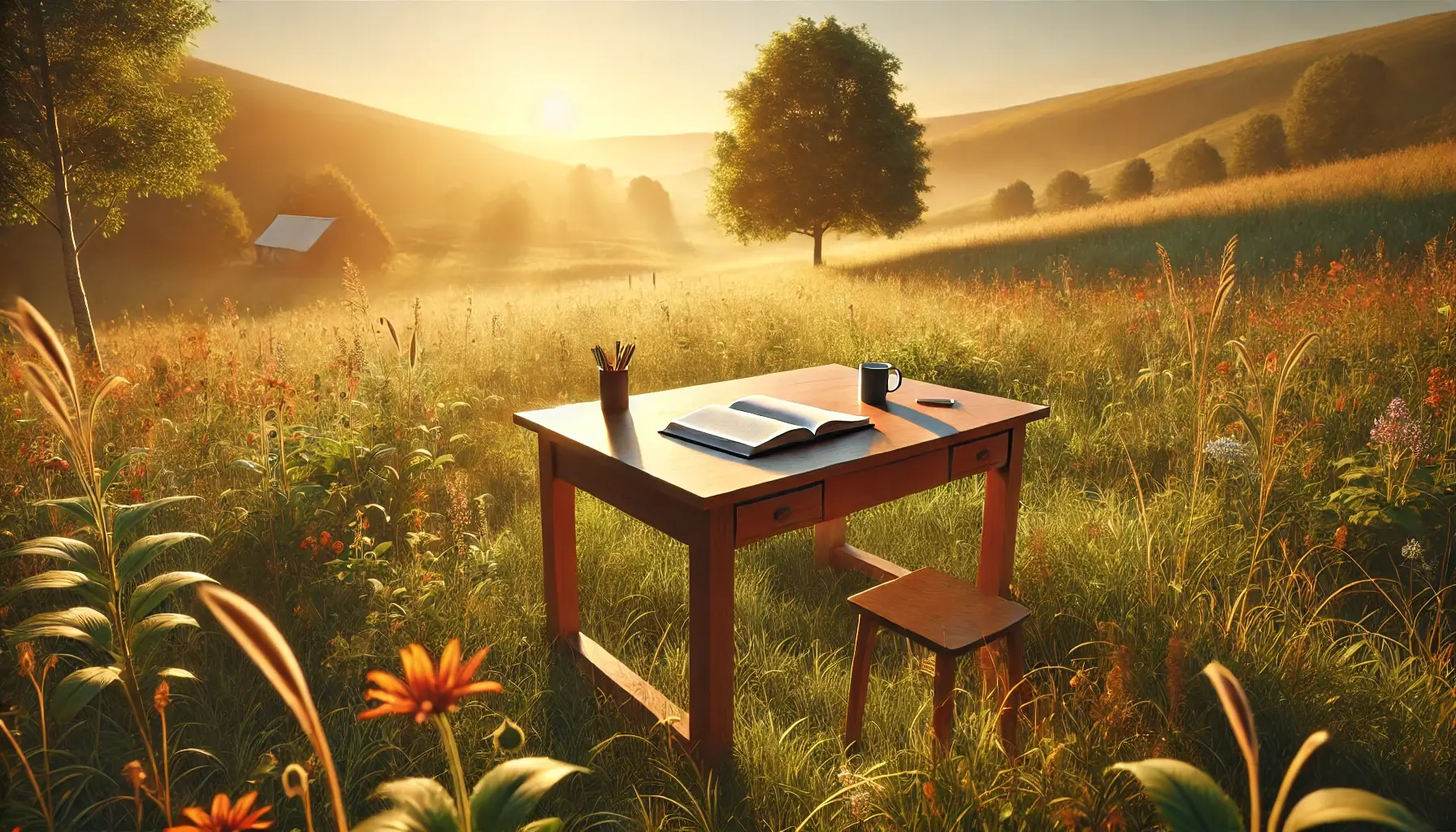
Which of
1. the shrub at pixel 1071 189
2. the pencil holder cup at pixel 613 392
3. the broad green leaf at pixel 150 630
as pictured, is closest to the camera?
the broad green leaf at pixel 150 630

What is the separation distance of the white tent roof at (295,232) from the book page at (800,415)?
97.1 feet

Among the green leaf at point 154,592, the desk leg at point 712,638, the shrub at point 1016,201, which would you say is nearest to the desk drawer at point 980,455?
the desk leg at point 712,638

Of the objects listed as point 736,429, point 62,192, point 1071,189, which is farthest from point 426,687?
point 1071,189

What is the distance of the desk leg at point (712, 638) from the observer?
83.1 inches

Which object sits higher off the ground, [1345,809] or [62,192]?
[62,192]

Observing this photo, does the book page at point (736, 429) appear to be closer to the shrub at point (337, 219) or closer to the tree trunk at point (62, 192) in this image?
the tree trunk at point (62, 192)

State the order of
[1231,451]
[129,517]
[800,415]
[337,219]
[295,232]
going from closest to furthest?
[129,517], [800,415], [1231,451], [337,219], [295,232]

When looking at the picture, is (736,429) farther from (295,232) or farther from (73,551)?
(295,232)

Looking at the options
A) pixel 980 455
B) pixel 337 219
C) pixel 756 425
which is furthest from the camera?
pixel 337 219

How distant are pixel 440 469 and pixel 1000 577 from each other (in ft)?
10.1

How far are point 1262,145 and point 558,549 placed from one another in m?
35.2

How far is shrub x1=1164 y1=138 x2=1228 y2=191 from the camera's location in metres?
31.6

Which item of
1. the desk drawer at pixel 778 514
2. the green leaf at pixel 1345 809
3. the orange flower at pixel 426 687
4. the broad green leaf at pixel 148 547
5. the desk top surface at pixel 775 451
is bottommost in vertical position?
the desk drawer at pixel 778 514

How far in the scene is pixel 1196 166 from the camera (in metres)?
31.9
